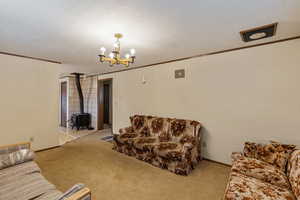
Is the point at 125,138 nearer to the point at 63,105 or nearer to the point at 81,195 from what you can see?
the point at 81,195

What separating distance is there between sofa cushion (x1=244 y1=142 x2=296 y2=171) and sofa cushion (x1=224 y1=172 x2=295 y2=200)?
0.51 meters

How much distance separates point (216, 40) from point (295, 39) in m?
1.20

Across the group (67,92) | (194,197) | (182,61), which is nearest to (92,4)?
(182,61)

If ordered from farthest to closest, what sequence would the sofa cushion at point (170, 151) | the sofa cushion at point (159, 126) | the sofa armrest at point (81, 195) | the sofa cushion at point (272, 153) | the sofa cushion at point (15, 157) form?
the sofa cushion at point (159, 126)
the sofa cushion at point (170, 151)
the sofa cushion at point (272, 153)
the sofa cushion at point (15, 157)
the sofa armrest at point (81, 195)

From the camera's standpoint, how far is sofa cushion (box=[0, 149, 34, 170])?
189 cm

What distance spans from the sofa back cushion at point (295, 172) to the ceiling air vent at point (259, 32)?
166 cm

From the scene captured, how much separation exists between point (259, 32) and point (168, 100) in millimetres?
2257

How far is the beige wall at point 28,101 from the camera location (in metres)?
3.18

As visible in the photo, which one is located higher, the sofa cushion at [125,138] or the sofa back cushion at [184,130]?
the sofa back cushion at [184,130]

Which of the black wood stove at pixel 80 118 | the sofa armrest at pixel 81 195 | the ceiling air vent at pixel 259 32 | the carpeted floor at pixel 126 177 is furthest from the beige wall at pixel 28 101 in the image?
the ceiling air vent at pixel 259 32

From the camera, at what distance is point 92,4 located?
149 cm

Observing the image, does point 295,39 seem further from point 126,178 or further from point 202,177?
point 126,178

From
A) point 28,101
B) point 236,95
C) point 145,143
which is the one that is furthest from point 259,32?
point 28,101

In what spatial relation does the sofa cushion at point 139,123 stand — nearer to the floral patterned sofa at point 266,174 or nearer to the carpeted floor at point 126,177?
the carpeted floor at point 126,177
